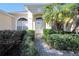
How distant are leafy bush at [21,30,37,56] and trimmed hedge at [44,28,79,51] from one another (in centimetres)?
61

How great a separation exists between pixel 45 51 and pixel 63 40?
3.28 ft

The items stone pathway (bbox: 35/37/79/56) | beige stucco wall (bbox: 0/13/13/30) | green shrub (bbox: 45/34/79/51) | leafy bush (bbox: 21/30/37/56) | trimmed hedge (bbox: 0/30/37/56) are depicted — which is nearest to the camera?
leafy bush (bbox: 21/30/37/56)

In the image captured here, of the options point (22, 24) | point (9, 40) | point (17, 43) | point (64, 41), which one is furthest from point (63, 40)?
point (9, 40)

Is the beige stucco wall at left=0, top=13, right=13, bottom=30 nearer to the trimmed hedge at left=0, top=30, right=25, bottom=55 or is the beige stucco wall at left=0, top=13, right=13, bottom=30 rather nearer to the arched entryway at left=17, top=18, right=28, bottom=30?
the trimmed hedge at left=0, top=30, right=25, bottom=55

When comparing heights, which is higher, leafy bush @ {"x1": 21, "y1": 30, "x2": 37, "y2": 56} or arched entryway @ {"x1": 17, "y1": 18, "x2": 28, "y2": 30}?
arched entryway @ {"x1": 17, "y1": 18, "x2": 28, "y2": 30}

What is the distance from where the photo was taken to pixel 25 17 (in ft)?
27.3

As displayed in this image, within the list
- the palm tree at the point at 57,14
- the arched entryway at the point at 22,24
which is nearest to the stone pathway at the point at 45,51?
the arched entryway at the point at 22,24

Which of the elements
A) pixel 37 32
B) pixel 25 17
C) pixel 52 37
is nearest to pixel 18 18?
pixel 25 17

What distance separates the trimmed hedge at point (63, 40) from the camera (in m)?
8.22

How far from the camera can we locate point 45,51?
25.9 feet

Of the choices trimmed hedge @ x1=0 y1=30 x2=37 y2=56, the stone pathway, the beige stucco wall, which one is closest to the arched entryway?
trimmed hedge @ x1=0 y1=30 x2=37 y2=56

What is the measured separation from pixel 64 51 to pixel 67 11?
166 centimetres

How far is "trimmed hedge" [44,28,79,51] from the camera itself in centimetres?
822

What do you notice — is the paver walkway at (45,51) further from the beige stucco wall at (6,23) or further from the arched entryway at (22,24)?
the beige stucco wall at (6,23)
